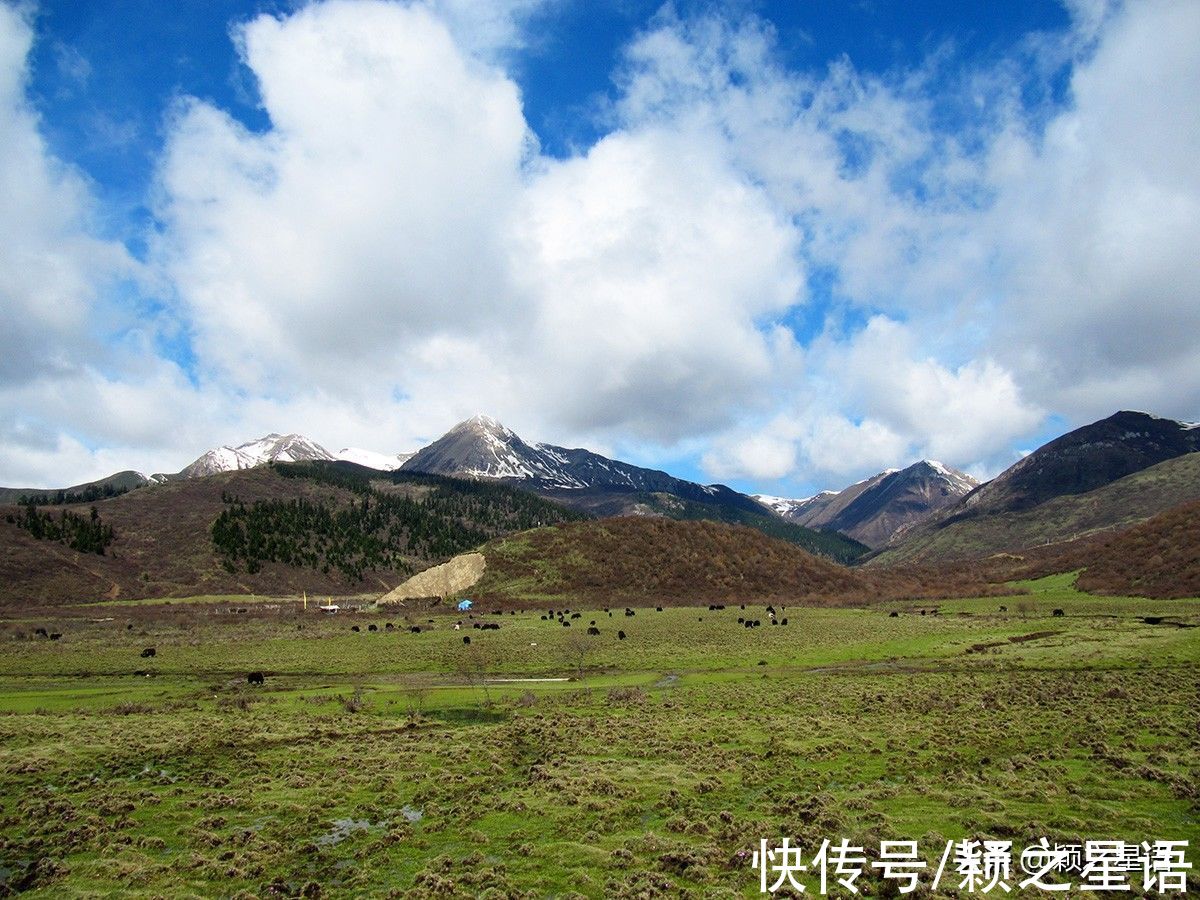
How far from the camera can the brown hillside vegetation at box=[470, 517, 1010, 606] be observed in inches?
5138

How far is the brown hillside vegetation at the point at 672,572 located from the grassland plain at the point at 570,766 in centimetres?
7658

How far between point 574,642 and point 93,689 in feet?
125

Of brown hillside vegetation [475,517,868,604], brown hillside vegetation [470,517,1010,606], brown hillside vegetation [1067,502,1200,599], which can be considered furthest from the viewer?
brown hillside vegetation [475,517,868,604]

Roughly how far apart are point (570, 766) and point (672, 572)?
12027 centimetres

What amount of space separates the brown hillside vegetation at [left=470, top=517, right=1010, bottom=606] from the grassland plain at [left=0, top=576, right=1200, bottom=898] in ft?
251

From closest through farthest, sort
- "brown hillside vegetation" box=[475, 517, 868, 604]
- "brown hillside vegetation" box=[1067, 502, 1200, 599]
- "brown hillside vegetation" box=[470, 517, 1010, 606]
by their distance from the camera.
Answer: "brown hillside vegetation" box=[1067, 502, 1200, 599] < "brown hillside vegetation" box=[470, 517, 1010, 606] < "brown hillside vegetation" box=[475, 517, 868, 604]

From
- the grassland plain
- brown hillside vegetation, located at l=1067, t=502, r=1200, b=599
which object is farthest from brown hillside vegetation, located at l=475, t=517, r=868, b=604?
the grassland plain

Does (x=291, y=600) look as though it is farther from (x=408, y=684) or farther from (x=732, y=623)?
(x=408, y=684)

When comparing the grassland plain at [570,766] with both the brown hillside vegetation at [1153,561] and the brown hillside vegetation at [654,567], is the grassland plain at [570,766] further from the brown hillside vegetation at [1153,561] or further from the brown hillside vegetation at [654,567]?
the brown hillside vegetation at [654,567]

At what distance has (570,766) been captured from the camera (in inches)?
917

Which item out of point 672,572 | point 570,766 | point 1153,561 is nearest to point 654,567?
point 672,572

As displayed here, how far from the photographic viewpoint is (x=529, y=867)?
1501cm

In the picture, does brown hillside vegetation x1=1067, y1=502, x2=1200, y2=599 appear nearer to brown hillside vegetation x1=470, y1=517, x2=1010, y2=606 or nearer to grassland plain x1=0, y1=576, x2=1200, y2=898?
brown hillside vegetation x1=470, y1=517, x2=1010, y2=606

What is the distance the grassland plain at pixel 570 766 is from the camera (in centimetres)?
1534
